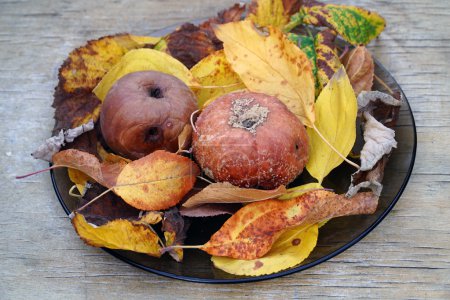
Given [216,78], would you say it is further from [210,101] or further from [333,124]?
[333,124]

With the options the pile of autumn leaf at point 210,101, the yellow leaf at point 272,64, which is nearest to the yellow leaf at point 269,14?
the pile of autumn leaf at point 210,101

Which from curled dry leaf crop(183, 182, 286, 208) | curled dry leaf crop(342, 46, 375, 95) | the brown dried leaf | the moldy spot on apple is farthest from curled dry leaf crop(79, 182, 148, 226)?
curled dry leaf crop(342, 46, 375, 95)

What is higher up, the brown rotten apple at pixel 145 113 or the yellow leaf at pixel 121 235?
the brown rotten apple at pixel 145 113

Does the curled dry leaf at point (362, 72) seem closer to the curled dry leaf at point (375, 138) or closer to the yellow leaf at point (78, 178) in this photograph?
the curled dry leaf at point (375, 138)

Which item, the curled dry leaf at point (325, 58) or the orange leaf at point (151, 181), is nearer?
the orange leaf at point (151, 181)

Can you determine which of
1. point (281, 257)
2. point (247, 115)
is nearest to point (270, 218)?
point (281, 257)

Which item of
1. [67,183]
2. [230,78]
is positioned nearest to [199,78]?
[230,78]

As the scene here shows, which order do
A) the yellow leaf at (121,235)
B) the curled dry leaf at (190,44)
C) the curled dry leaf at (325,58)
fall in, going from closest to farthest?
the yellow leaf at (121,235) < the curled dry leaf at (325,58) < the curled dry leaf at (190,44)

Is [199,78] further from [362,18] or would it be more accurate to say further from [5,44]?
[5,44]
